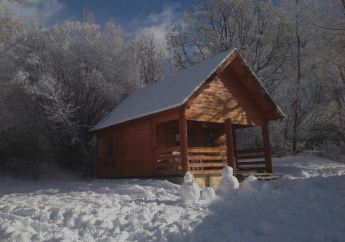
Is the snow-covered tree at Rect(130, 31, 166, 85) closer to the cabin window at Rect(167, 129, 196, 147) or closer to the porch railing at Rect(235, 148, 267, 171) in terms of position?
the cabin window at Rect(167, 129, 196, 147)

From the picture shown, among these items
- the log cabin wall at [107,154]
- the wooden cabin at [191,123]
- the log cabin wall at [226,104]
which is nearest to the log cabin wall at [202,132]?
the wooden cabin at [191,123]

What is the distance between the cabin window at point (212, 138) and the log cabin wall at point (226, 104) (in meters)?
2.31

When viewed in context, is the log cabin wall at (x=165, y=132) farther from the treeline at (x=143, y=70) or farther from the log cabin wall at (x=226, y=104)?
the treeline at (x=143, y=70)

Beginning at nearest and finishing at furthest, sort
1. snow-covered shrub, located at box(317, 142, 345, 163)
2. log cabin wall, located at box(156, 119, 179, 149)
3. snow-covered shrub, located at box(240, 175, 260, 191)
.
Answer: snow-covered shrub, located at box(240, 175, 260, 191), log cabin wall, located at box(156, 119, 179, 149), snow-covered shrub, located at box(317, 142, 345, 163)

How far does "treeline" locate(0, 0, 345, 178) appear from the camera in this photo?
16344 millimetres

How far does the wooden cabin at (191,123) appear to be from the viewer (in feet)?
37.4

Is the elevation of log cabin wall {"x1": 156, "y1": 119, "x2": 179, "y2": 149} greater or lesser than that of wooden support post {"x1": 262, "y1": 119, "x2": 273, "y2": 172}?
greater

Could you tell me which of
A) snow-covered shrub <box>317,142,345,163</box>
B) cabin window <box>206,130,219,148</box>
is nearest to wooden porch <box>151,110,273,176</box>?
cabin window <box>206,130,219,148</box>

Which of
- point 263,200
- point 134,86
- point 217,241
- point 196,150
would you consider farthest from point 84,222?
point 134,86

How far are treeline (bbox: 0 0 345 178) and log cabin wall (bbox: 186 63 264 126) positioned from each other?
22.0 ft

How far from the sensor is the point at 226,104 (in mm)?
13070

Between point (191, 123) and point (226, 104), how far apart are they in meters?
2.46

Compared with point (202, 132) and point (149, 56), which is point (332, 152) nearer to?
point (202, 132)

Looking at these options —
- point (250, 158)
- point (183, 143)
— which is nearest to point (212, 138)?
point (250, 158)
